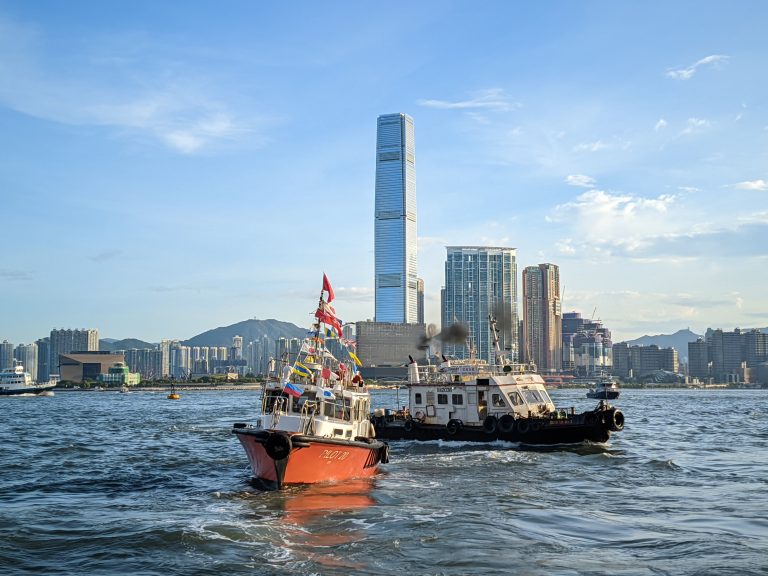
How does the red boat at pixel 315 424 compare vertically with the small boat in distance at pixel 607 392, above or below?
above

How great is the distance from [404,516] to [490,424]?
76.5 ft

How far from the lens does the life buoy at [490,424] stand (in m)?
48.8

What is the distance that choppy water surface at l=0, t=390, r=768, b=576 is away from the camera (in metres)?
20.4

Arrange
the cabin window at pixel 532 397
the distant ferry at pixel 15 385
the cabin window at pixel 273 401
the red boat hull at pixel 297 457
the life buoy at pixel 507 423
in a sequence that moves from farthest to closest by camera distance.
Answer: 1. the distant ferry at pixel 15 385
2. the cabin window at pixel 532 397
3. the life buoy at pixel 507 423
4. the cabin window at pixel 273 401
5. the red boat hull at pixel 297 457

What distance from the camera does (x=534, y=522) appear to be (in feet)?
83.8

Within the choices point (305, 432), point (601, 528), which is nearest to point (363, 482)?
point (305, 432)

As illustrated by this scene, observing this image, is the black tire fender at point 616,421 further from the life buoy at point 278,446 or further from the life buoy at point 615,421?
the life buoy at point 278,446

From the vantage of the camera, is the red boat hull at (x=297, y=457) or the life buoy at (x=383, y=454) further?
the life buoy at (x=383, y=454)

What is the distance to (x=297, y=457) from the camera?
29594 mm

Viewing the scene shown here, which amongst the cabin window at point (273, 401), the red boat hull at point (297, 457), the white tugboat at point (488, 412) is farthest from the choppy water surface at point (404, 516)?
the cabin window at point (273, 401)

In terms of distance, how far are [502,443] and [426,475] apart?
40.5 feet

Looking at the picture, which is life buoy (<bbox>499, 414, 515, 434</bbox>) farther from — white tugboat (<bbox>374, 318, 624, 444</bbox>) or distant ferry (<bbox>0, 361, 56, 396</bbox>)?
distant ferry (<bbox>0, 361, 56, 396</bbox>)

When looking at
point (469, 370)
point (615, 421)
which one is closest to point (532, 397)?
point (469, 370)

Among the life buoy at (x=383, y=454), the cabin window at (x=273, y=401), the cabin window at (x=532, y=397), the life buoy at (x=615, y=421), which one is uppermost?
the cabin window at (x=273, y=401)
